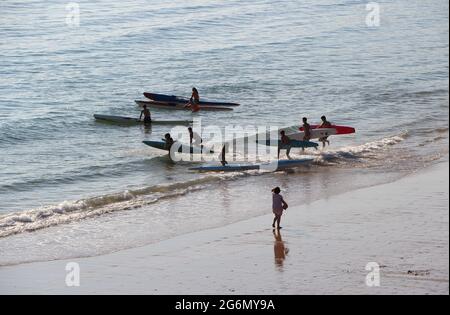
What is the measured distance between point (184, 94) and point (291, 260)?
25.5 metres

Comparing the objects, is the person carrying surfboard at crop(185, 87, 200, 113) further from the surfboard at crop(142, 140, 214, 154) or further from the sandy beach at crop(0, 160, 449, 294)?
the sandy beach at crop(0, 160, 449, 294)

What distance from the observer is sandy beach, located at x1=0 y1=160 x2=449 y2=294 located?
1553cm

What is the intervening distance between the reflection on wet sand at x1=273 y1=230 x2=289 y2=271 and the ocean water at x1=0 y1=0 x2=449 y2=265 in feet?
7.44

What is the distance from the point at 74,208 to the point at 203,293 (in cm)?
825

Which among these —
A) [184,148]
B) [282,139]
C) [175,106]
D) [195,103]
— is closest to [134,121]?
[195,103]

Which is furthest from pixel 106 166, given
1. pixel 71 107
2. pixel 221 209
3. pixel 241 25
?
pixel 241 25

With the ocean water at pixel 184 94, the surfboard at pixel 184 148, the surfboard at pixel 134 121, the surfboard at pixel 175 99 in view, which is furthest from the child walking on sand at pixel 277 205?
the surfboard at pixel 175 99

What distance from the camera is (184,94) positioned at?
41.9 metres

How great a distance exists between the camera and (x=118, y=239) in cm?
1952

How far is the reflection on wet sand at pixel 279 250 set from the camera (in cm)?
1691

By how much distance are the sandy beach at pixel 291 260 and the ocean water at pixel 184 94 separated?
118cm

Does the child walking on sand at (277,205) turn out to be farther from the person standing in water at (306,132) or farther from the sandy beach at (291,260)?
the person standing in water at (306,132)
